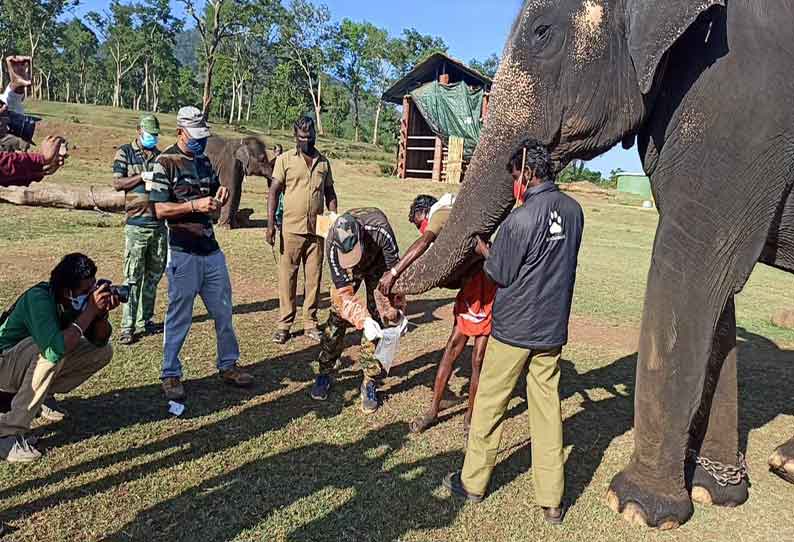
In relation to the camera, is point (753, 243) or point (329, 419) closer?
point (753, 243)

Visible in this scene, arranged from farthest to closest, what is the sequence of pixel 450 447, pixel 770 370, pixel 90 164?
pixel 90 164, pixel 770 370, pixel 450 447

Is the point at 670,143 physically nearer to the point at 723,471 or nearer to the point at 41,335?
the point at 723,471

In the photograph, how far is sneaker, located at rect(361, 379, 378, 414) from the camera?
4883mm

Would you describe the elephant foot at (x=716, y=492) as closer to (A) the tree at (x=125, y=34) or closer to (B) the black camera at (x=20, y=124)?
(B) the black camera at (x=20, y=124)

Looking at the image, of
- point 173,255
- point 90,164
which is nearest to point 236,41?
point 90,164

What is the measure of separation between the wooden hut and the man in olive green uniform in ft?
71.0

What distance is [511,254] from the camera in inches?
134

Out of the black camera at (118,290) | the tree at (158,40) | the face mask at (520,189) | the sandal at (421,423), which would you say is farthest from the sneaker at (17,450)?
the tree at (158,40)

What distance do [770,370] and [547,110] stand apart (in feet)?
16.0

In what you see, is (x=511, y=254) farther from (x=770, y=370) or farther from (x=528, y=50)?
(x=770, y=370)

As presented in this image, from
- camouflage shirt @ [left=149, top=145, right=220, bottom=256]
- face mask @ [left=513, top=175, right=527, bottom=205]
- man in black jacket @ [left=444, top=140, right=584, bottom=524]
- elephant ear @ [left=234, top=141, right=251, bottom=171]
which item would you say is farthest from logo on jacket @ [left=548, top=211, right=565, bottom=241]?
elephant ear @ [left=234, top=141, right=251, bottom=171]

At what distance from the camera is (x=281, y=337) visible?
646cm

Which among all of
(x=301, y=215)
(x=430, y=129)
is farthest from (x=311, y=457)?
(x=430, y=129)

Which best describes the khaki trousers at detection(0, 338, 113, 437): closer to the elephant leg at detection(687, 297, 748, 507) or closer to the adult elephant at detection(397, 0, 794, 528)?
the adult elephant at detection(397, 0, 794, 528)
